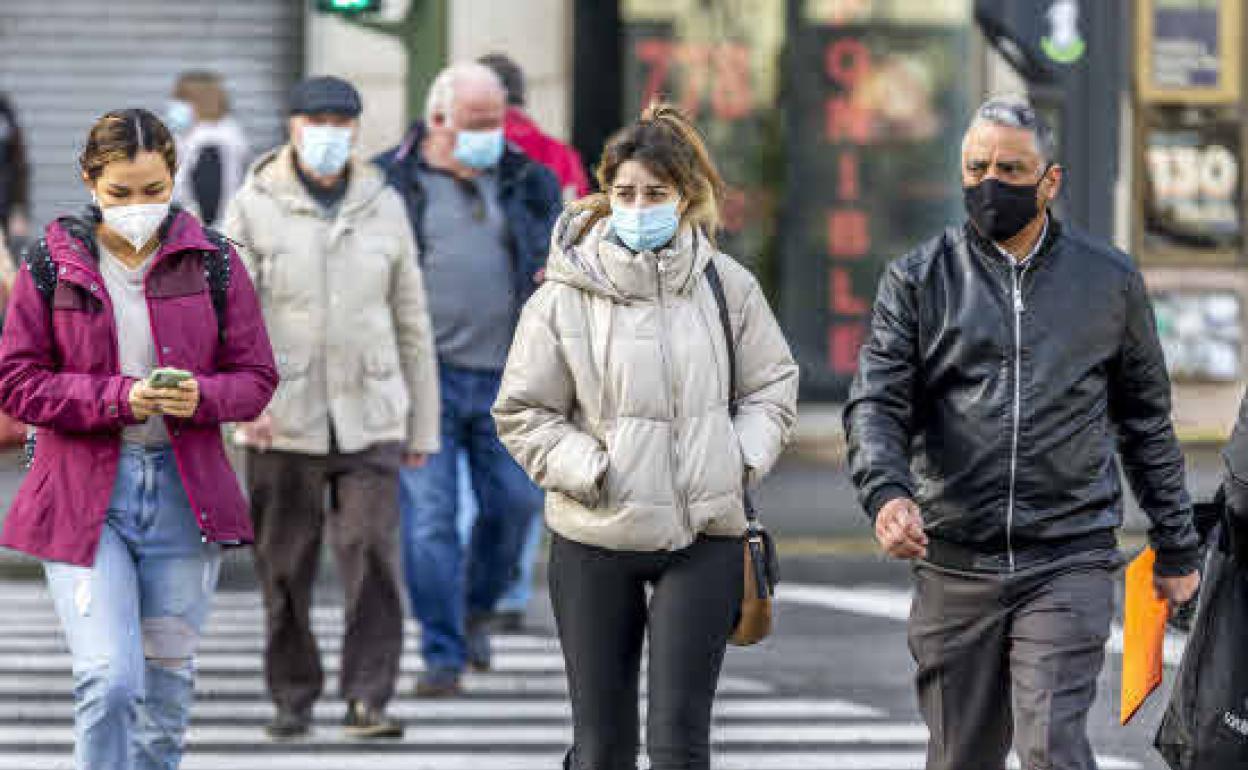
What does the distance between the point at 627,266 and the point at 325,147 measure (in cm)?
261

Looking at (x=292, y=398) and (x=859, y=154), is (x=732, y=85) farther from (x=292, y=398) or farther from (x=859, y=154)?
(x=292, y=398)

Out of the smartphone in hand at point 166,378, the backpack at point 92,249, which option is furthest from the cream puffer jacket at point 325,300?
the smartphone in hand at point 166,378

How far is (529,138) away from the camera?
1081 cm

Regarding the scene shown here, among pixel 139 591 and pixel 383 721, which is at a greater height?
pixel 139 591

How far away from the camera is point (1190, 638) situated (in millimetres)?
5703

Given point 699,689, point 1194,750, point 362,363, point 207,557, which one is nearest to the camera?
point 1194,750

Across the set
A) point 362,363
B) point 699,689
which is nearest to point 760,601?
point 699,689

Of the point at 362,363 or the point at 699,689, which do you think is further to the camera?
the point at 362,363

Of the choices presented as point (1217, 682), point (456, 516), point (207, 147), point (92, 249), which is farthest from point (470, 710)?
point (207, 147)

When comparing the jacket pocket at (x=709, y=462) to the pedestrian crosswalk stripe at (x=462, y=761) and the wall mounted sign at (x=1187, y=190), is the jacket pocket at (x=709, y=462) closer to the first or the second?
the pedestrian crosswalk stripe at (x=462, y=761)

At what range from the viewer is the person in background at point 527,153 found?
35.3 feet

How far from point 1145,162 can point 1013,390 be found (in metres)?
12.7

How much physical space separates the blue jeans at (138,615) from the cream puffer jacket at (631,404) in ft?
2.77

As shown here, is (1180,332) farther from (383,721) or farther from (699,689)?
(699,689)
